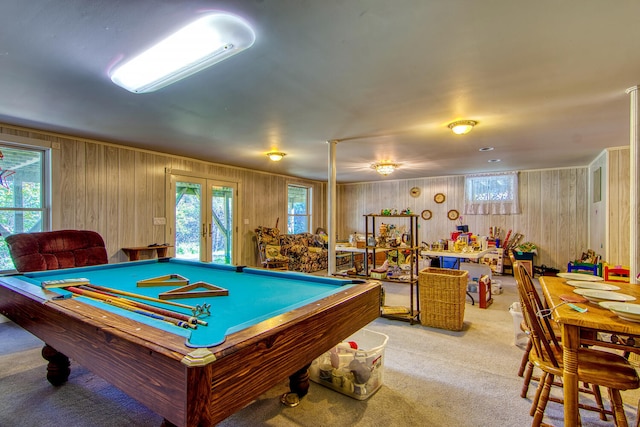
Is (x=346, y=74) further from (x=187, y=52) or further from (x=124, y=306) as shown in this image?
(x=124, y=306)

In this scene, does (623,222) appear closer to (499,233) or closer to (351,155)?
(499,233)

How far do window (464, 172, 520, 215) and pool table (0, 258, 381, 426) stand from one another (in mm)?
6152

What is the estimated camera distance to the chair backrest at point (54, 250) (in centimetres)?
311

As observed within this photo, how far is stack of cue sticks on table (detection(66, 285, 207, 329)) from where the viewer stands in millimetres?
1227

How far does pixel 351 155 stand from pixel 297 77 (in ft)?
9.97

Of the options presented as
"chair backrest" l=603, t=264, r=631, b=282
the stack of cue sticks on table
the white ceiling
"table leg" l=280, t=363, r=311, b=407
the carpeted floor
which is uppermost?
the white ceiling

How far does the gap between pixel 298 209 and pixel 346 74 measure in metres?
6.16

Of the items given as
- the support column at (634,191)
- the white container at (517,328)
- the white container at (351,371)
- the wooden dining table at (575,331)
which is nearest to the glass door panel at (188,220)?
the white container at (351,371)

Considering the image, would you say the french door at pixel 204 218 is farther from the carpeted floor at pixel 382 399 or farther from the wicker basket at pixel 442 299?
the wicker basket at pixel 442 299

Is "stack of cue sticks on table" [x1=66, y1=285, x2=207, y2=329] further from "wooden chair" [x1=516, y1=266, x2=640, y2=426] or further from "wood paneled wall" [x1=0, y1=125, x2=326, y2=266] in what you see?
"wood paneled wall" [x1=0, y1=125, x2=326, y2=266]

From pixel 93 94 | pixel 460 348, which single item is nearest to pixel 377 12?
pixel 93 94

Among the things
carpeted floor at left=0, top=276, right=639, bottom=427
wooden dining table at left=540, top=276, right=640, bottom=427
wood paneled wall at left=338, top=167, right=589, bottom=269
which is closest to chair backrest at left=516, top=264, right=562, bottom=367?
wooden dining table at left=540, top=276, right=640, bottom=427

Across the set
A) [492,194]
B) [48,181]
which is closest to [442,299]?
[492,194]

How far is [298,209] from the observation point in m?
8.32
